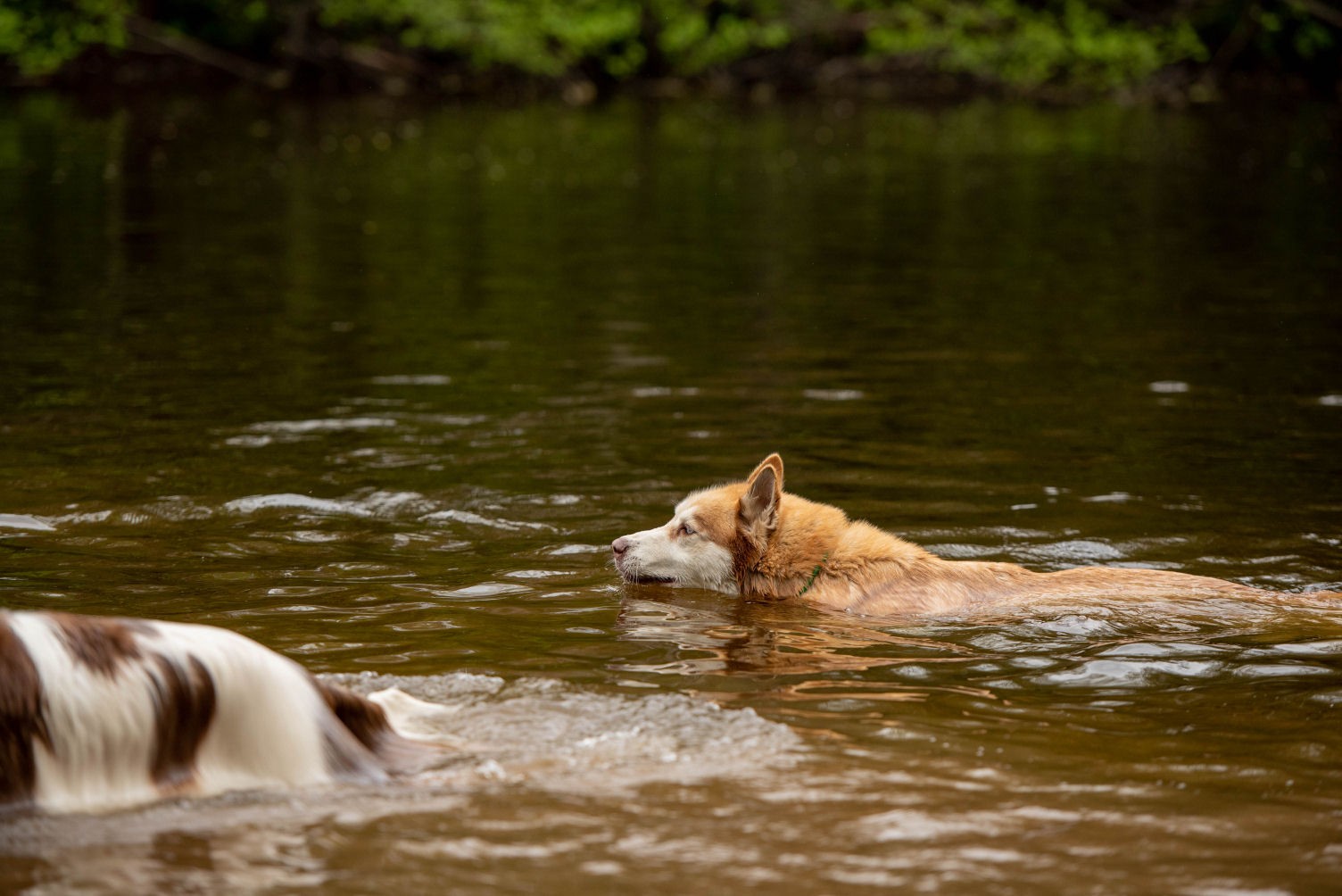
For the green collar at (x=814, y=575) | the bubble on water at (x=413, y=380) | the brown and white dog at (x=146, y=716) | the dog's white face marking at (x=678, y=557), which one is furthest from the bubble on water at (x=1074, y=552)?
the bubble on water at (x=413, y=380)

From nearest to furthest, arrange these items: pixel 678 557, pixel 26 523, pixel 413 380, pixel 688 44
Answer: pixel 678 557 → pixel 26 523 → pixel 413 380 → pixel 688 44

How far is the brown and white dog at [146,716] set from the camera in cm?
503

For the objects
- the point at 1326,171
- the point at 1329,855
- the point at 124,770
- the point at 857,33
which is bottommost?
the point at 1329,855

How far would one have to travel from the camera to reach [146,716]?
515 centimetres

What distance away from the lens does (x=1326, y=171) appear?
103 ft

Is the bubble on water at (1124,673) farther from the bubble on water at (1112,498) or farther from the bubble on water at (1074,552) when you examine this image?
the bubble on water at (1112,498)

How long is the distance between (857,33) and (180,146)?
2631cm

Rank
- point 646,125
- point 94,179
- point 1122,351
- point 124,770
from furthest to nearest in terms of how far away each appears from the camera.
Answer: point 646,125
point 94,179
point 1122,351
point 124,770

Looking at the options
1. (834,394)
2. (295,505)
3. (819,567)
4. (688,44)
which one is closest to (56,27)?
(688,44)

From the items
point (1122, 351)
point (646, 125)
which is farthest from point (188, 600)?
point (646, 125)

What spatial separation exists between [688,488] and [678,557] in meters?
1.86

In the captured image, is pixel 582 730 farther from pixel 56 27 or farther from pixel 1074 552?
pixel 56 27

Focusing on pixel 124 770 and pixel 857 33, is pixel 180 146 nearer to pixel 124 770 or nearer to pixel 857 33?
pixel 857 33

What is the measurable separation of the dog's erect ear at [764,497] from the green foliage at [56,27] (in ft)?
140
